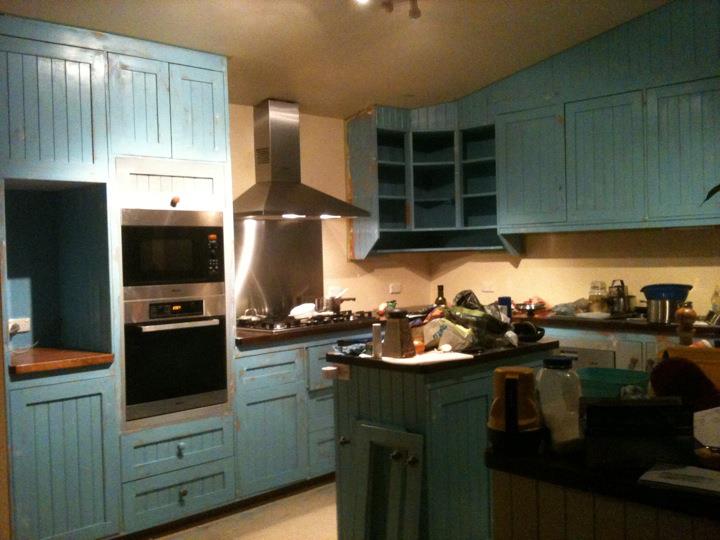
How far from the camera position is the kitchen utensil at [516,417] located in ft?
5.88

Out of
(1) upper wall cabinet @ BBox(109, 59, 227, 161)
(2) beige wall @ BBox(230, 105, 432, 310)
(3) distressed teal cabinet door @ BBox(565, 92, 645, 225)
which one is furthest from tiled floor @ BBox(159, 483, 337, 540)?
(3) distressed teal cabinet door @ BBox(565, 92, 645, 225)

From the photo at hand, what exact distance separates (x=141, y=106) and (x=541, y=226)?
2822 millimetres

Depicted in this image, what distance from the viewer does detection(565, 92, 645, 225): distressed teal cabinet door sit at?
4398 mm

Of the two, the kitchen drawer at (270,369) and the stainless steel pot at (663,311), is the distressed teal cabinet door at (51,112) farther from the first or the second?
the stainless steel pot at (663,311)

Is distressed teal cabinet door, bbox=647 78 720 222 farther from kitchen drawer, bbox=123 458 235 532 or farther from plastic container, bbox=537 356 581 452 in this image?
kitchen drawer, bbox=123 458 235 532

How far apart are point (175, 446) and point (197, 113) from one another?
182 cm

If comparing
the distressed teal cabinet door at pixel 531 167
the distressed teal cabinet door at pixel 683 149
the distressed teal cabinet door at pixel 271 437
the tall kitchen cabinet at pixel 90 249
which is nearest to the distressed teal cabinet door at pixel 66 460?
the tall kitchen cabinet at pixel 90 249

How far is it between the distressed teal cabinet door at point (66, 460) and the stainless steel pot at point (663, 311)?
10.5 ft

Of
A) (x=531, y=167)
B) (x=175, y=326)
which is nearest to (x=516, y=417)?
(x=175, y=326)

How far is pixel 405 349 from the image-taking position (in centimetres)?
294

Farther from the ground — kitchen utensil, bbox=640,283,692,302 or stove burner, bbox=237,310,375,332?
kitchen utensil, bbox=640,283,692,302

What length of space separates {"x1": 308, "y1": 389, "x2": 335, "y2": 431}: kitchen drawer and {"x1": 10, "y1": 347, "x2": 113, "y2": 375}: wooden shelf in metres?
1.36

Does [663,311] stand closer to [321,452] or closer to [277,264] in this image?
[321,452]

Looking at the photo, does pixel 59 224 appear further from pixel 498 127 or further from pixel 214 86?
pixel 498 127
